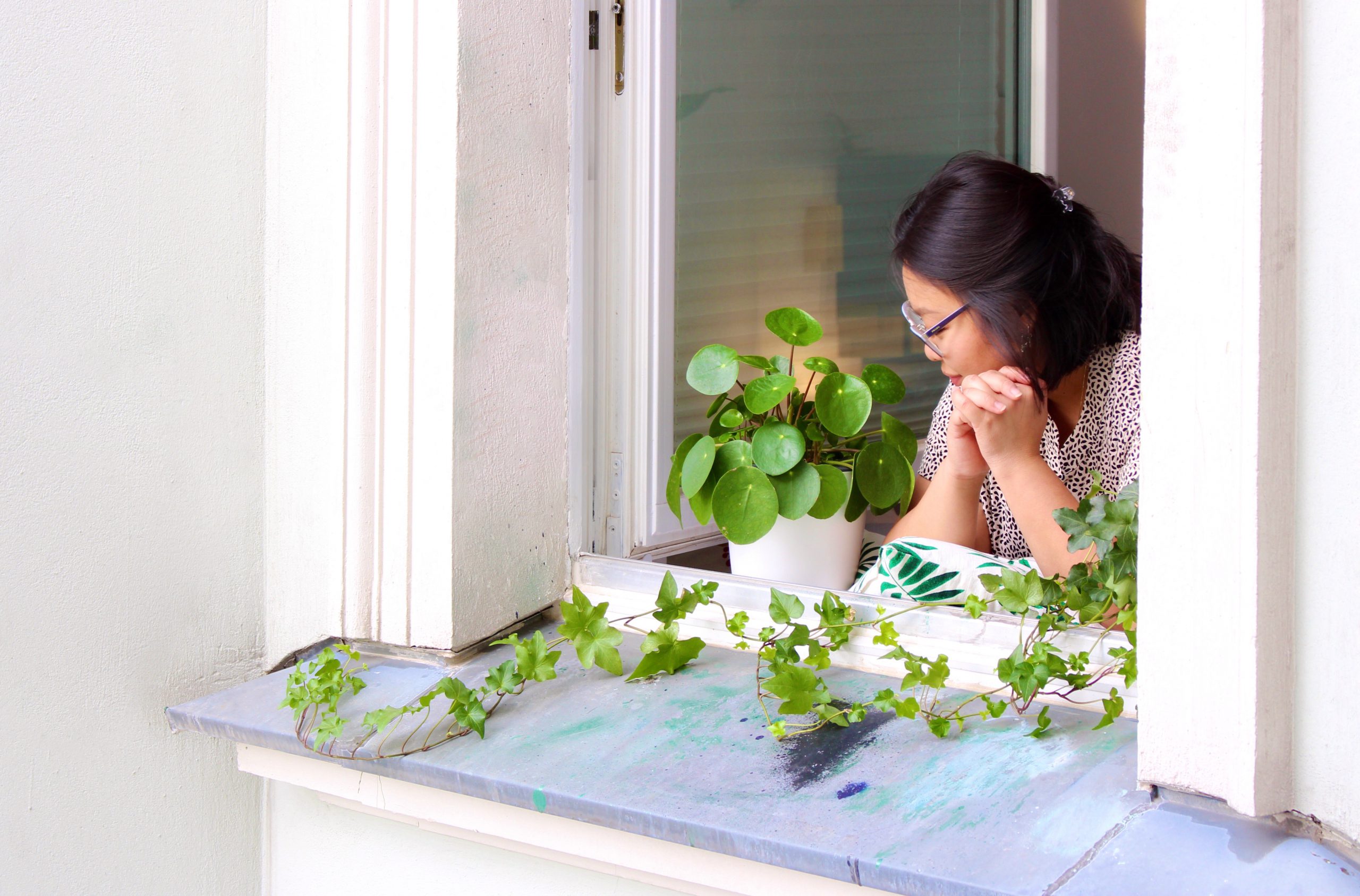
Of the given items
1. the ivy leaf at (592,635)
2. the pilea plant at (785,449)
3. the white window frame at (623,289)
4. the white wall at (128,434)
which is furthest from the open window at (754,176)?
the white wall at (128,434)

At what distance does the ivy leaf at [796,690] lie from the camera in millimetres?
875

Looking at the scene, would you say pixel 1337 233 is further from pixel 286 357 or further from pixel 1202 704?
pixel 286 357

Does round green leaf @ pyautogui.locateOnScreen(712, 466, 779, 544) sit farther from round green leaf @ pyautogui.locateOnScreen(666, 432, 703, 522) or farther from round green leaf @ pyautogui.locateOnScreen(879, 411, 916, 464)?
round green leaf @ pyautogui.locateOnScreen(879, 411, 916, 464)

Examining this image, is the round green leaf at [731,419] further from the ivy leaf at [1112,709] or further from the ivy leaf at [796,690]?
the ivy leaf at [1112,709]

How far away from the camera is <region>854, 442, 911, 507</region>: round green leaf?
1.24m

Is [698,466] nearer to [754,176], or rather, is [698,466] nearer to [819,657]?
[819,657]

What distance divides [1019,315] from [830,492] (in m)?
0.50

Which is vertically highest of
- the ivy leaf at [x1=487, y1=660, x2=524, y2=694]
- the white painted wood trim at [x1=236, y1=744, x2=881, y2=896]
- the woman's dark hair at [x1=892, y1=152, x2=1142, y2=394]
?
the woman's dark hair at [x1=892, y1=152, x2=1142, y2=394]

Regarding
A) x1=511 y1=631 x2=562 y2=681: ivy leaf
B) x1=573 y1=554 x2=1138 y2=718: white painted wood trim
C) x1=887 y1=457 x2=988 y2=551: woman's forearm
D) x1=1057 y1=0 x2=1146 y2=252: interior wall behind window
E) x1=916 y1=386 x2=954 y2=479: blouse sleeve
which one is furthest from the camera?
x1=1057 y1=0 x2=1146 y2=252: interior wall behind window

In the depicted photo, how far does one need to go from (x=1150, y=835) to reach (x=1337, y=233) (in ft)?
1.34

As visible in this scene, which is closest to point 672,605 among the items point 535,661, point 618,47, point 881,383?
point 535,661

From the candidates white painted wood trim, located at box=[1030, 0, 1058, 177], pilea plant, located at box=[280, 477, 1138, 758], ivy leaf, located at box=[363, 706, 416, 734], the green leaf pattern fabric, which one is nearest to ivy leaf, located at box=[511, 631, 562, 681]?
pilea plant, located at box=[280, 477, 1138, 758]

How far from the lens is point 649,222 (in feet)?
4.23

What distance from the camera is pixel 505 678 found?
3.30ft
